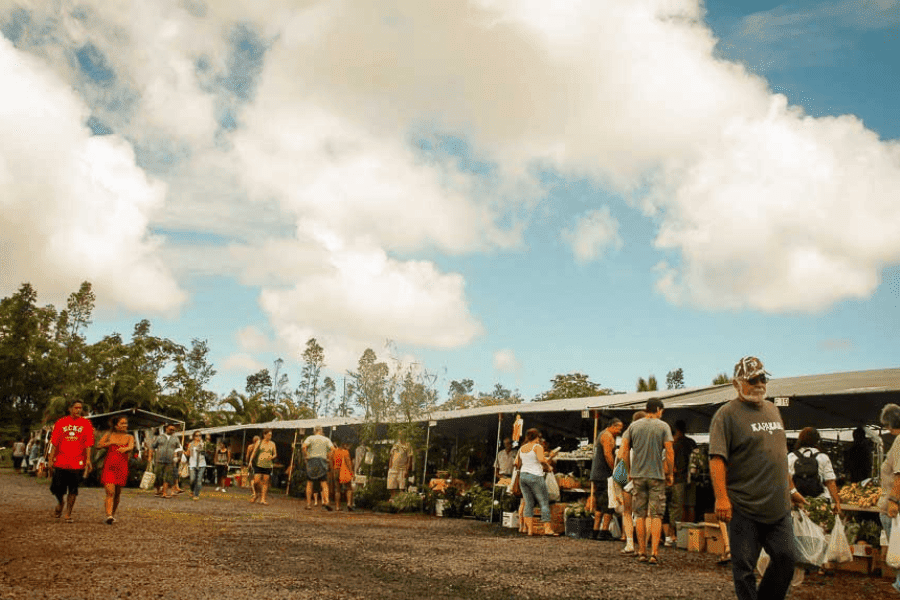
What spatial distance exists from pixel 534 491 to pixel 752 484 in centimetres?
831

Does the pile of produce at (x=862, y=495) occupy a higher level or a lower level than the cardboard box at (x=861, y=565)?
higher

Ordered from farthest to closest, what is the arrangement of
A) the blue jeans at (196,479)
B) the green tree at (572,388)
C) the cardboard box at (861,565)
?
the green tree at (572,388) < the blue jeans at (196,479) < the cardboard box at (861,565)

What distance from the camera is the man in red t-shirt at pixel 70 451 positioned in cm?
1111

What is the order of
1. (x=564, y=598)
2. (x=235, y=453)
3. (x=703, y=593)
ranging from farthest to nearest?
(x=235, y=453) → (x=703, y=593) → (x=564, y=598)

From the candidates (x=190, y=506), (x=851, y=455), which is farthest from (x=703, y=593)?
(x=190, y=506)

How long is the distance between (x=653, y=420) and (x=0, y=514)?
9537 mm

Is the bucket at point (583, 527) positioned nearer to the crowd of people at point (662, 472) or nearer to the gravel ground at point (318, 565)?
the crowd of people at point (662, 472)

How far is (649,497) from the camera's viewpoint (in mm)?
9312

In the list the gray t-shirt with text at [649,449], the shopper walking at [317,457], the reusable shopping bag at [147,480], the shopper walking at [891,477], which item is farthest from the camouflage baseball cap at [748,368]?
the reusable shopping bag at [147,480]

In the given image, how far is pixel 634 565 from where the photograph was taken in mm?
9055

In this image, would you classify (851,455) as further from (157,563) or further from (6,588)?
(6,588)

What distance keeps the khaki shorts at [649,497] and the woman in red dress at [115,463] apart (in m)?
6.83

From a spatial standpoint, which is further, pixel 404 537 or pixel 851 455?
pixel 851 455

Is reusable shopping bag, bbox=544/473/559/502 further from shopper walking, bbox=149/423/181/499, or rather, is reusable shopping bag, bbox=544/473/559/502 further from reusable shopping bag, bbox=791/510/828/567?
shopper walking, bbox=149/423/181/499
